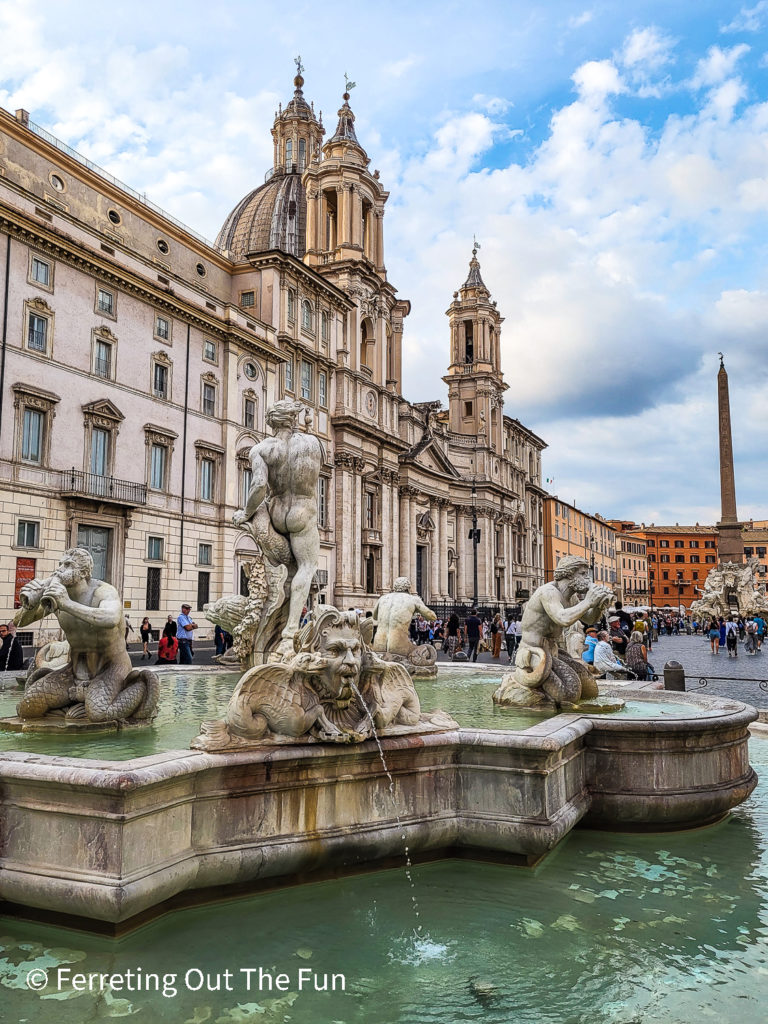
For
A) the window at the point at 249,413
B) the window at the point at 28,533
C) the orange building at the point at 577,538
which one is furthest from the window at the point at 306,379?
the orange building at the point at 577,538

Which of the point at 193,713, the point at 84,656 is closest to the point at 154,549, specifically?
the point at 193,713

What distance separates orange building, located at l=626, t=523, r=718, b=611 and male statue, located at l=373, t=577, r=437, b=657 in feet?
356

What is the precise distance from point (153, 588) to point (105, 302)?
9698mm

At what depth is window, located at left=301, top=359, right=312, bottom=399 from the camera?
37062 mm

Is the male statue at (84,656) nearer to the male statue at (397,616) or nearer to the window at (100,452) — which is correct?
the male statue at (397,616)

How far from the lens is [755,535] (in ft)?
348

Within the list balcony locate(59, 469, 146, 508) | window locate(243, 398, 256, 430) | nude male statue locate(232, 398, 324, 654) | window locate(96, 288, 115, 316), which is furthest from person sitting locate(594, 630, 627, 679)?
window locate(243, 398, 256, 430)

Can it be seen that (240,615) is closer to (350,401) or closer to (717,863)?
(717,863)

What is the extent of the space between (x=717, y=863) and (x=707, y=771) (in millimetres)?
660

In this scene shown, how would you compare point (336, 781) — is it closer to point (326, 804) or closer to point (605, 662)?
point (326, 804)

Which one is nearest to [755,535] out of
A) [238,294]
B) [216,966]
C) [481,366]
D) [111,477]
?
[481,366]

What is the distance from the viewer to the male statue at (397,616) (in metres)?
9.35

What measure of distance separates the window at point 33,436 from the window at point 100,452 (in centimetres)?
193

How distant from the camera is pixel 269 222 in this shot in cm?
5038
